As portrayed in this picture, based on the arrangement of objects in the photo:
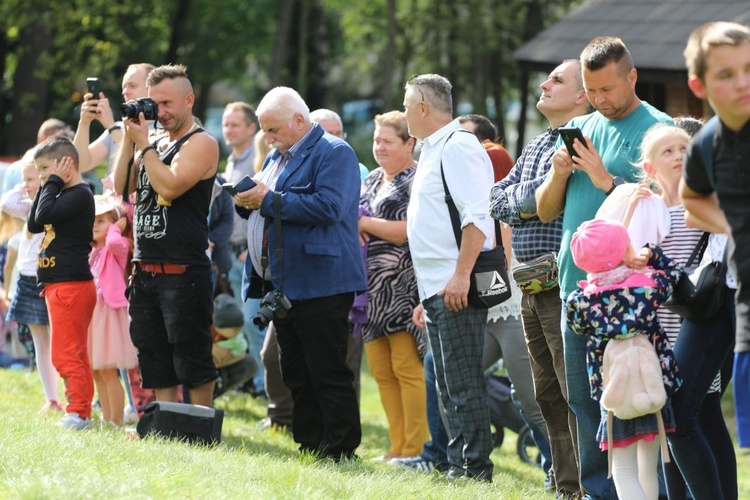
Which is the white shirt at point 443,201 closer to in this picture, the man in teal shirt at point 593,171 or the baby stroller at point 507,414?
the man in teal shirt at point 593,171

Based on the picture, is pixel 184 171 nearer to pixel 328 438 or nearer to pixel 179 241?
pixel 179 241

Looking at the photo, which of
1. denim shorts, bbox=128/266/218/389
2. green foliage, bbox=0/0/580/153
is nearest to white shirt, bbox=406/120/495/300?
denim shorts, bbox=128/266/218/389

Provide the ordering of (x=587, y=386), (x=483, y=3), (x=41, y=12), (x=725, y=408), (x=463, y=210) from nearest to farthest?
(x=587, y=386) < (x=463, y=210) < (x=725, y=408) < (x=41, y=12) < (x=483, y=3)

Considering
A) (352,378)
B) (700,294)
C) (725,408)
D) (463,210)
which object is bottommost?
(725,408)

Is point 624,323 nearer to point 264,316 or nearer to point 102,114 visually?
point 264,316

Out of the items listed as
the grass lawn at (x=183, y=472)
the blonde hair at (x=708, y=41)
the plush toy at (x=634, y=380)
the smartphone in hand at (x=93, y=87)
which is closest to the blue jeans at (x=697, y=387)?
the plush toy at (x=634, y=380)

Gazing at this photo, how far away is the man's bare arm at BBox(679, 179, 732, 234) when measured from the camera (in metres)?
3.92

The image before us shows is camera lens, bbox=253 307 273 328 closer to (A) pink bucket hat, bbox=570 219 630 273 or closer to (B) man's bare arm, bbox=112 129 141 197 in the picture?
(B) man's bare arm, bbox=112 129 141 197

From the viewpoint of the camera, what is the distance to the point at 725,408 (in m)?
12.4

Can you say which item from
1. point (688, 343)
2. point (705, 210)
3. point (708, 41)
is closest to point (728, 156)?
point (705, 210)

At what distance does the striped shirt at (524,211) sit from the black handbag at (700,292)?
38.5 inches

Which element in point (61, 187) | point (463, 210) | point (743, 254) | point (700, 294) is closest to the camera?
point (743, 254)

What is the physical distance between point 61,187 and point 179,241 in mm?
1036

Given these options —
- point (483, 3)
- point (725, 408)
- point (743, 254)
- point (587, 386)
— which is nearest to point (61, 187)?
point (587, 386)
